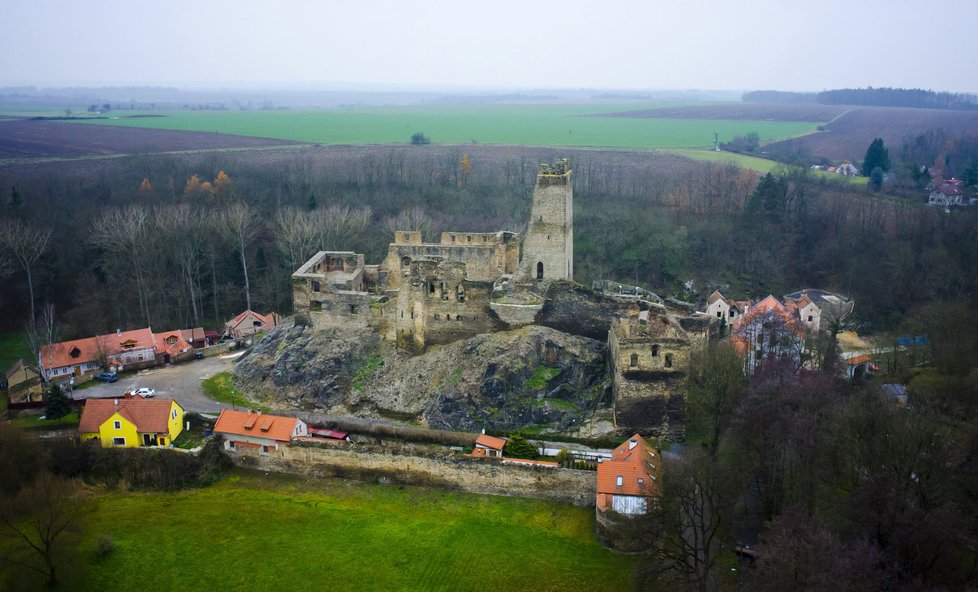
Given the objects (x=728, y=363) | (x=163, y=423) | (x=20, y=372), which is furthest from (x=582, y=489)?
(x=20, y=372)

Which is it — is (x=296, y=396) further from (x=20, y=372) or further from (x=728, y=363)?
(x=728, y=363)

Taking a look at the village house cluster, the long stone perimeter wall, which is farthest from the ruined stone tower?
the village house cluster

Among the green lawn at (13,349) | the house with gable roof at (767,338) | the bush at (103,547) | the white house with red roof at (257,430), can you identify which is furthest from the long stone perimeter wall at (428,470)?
the green lawn at (13,349)

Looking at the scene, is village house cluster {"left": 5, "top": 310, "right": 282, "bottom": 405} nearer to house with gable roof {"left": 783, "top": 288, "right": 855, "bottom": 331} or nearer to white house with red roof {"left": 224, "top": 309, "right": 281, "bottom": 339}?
white house with red roof {"left": 224, "top": 309, "right": 281, "bottom": 339}

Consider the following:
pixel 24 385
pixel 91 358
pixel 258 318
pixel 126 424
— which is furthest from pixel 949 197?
pixel 24 385

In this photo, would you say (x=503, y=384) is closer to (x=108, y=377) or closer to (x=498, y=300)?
(x=498, y=300)

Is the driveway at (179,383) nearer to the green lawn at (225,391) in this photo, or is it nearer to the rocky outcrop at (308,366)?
the green lawn at (225,391)
